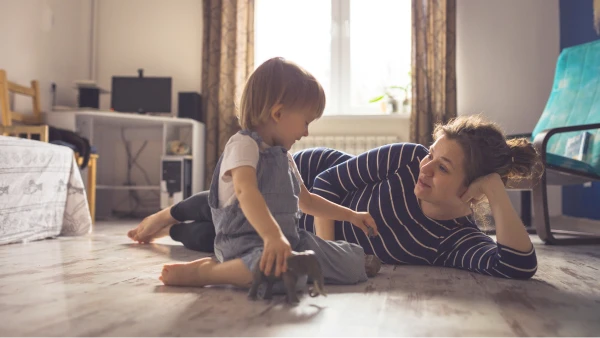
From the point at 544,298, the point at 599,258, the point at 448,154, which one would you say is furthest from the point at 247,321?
the point at 599,258

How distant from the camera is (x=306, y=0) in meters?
4.56

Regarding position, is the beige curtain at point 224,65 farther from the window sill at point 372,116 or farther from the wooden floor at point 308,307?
the wooden floor at point 308,307

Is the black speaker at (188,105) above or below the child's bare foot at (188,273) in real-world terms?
above

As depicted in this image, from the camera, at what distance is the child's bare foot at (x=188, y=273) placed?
3.89 feet

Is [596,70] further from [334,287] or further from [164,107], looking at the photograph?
[164,107]

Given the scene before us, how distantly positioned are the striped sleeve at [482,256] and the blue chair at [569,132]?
0.99 metres

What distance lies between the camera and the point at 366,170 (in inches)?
65.5

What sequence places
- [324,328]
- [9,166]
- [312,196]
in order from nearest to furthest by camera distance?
[324,328] < [312,196] < [9,166]

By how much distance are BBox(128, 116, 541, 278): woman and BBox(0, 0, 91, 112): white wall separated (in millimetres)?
2796

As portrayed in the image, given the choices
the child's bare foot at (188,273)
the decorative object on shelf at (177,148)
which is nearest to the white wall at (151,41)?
the decorative object on shelf at (177,148)

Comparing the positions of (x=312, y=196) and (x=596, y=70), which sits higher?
(x=596, y=70)

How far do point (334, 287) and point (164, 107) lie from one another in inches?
133

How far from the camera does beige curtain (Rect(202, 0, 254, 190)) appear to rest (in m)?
4.30

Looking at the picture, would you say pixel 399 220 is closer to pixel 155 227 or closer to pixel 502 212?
pixel 502 212
